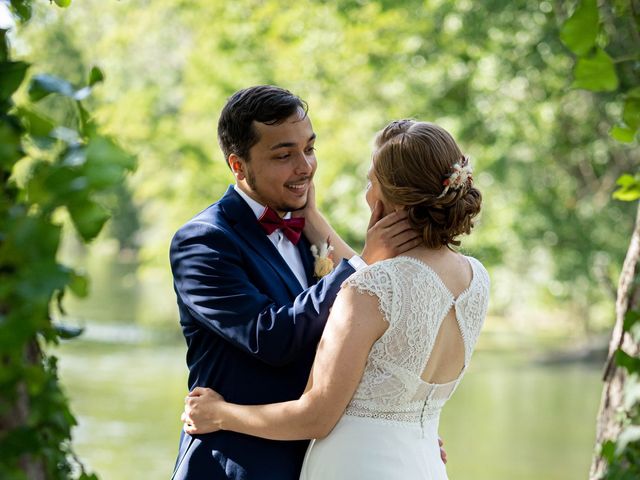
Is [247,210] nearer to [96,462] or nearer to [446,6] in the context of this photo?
[446,6]

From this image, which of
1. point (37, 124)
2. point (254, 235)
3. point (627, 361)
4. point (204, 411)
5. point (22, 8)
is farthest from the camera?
point (254, 235)

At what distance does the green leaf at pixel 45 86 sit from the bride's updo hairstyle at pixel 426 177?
1.28 metres

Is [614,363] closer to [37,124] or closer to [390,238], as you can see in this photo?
[390,238]

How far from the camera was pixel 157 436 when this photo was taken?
14922mm

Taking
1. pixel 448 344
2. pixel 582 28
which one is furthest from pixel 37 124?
pixel 448 344

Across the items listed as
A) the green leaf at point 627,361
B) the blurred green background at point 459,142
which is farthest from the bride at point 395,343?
the blurred green background at point 459,142

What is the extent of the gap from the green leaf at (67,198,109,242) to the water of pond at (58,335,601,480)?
1209 cm

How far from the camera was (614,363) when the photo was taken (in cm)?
279

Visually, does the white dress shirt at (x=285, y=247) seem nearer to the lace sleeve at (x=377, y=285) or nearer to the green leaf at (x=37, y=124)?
the lace sleeve at (x=377, y=285)

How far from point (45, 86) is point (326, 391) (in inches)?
52.6

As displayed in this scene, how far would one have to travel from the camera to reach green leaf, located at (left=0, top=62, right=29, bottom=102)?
1.09 m

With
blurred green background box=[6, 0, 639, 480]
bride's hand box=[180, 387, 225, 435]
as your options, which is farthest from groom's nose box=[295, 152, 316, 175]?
blurred green background box=[6, 0, 639, 480]

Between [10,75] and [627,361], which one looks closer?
[10,75]

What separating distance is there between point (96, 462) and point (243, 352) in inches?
456
